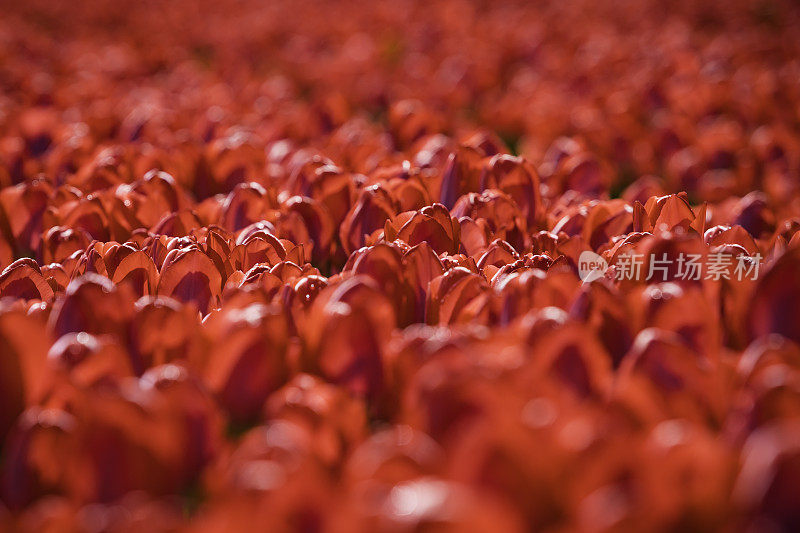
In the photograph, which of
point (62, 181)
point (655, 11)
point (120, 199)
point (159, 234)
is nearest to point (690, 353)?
point (159, 234)

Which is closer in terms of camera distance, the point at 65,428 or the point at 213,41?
the point at 65,428

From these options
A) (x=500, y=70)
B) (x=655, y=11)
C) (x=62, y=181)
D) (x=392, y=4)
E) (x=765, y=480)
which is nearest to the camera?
(x=765, y=480)

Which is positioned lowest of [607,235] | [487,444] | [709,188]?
[709,188]

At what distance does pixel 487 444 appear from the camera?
2.65 ft

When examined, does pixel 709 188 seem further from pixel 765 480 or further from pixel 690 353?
pixel 765 480

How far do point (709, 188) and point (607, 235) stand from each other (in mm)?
1150

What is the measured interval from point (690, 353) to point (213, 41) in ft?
14.1

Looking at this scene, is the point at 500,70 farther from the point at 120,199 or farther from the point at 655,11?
Result: the point at 120,199

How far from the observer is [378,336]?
109cm

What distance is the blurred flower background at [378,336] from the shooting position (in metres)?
0.78

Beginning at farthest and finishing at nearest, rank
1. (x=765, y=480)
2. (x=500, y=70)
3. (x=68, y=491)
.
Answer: (x=500, y=70) → (x=68, y=491) → (x=765, y=480)

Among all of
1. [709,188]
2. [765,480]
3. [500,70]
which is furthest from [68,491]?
[500,70]

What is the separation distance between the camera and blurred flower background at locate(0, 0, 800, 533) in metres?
0.78

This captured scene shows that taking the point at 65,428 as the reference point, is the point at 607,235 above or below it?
below
